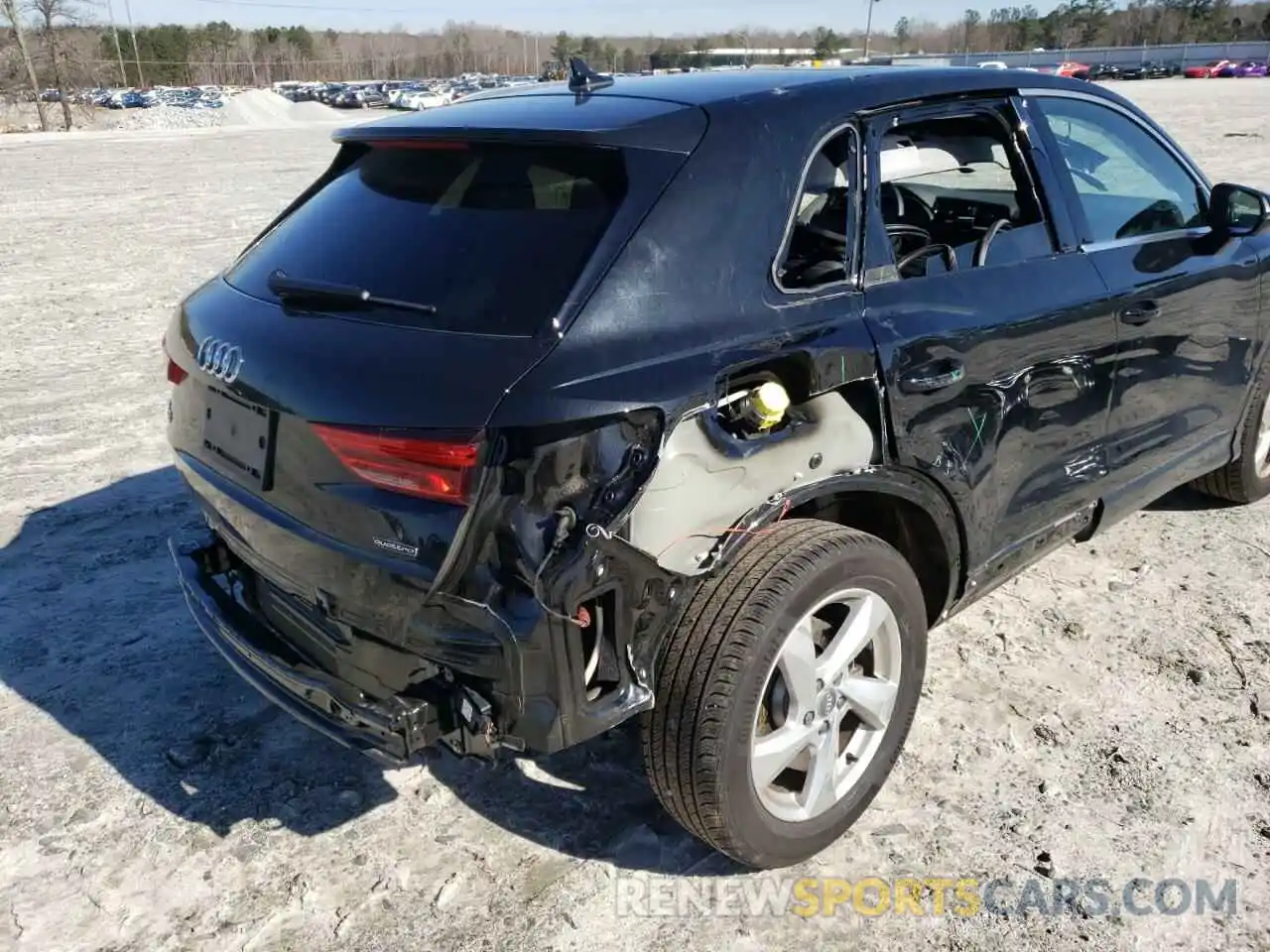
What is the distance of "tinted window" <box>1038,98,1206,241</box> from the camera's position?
11.6 ft

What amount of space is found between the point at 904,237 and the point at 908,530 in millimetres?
852

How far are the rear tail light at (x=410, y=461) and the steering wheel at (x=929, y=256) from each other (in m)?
1.42

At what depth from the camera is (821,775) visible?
2719 mm

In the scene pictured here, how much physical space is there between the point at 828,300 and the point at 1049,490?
1199mm

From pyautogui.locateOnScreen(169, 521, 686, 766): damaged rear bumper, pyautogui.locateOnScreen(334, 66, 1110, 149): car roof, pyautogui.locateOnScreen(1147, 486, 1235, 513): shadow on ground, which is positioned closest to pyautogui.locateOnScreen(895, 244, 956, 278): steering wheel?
pyautogui.locateOnScreen(334, 66, 1110, 149): car roof

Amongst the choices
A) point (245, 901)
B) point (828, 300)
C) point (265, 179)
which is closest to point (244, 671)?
point (245, 901)

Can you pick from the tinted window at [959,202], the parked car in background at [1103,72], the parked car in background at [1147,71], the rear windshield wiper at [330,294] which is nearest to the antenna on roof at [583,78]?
the tinted window at [959,202]

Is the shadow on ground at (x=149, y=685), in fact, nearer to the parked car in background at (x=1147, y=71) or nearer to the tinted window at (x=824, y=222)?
the tinted window at (x=824, y=222)

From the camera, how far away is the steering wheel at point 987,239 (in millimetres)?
3096

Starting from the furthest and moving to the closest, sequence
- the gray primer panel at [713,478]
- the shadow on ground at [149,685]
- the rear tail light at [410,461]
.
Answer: the shadow on ground at [149,685] → the gray primer panel at [713,478] → the rear tail light at [410,461]

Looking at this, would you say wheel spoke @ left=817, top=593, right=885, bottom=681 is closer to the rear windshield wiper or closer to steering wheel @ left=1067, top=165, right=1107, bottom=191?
the rear windshield wiper

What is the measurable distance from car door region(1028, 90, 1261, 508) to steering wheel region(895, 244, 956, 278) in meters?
0.67

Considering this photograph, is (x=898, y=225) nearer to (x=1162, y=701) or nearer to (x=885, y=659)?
(x=885, y=659)

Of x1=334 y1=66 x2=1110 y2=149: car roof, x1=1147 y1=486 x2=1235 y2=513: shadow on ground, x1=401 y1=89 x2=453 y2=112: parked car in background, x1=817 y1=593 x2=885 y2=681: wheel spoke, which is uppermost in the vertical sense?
x1=334 y1=66 x2=1110 y2=149: car roof
